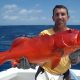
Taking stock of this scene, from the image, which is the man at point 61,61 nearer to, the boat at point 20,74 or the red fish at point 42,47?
the red fish at point 42,47

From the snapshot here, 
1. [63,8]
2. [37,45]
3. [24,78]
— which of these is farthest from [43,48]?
[24,78]

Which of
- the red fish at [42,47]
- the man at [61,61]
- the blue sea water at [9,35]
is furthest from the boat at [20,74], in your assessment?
the red fish at [42,47]

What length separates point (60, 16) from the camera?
12.5 feet

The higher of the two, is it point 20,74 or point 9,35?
point 20,74

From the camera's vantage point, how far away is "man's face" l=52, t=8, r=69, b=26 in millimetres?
3809

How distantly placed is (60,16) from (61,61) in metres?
0.67

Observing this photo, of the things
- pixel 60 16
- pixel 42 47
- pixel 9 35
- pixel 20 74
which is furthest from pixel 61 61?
pixel 9 35

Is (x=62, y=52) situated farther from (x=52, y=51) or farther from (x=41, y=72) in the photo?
(x=41, y=72)

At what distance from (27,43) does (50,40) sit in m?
0.23

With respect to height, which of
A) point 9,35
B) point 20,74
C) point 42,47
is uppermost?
point 42,47

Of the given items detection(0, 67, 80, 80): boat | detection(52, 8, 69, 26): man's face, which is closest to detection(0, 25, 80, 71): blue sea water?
detection(52, 8, 69, 26): man's face

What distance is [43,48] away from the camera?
284cm

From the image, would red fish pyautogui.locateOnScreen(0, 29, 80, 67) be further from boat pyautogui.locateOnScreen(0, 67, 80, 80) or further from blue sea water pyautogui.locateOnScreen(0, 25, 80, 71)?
boat pyautogui.locateOnScreen(0, 67, 80, 80)

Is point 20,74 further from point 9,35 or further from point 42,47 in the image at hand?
point 9,35
